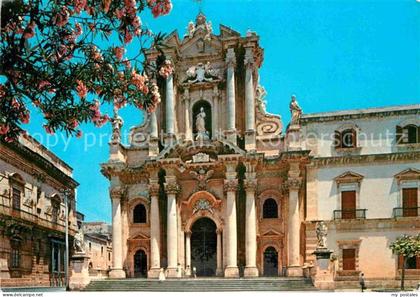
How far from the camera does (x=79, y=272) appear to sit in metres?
16.2

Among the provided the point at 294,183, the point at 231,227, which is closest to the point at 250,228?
the point at 231,227

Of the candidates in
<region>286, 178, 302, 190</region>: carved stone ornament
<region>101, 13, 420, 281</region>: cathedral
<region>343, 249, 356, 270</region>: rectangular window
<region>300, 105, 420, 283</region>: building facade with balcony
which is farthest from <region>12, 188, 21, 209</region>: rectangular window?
<region>343, 249, 356, 270</region>: rectangular window

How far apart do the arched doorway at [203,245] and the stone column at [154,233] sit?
1.45 m

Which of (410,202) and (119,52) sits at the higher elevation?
(119,52)

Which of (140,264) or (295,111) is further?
(140,264)

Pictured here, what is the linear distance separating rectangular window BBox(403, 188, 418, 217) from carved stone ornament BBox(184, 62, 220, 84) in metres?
7.93

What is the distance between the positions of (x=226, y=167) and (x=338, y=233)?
14.4 ft

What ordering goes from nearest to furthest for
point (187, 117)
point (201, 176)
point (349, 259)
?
point (349, 259), point (201, 176), point (187, 117)

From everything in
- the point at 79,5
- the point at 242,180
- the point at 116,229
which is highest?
the point at 79,5

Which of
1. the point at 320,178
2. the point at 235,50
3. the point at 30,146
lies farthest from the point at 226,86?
the point at 30,146

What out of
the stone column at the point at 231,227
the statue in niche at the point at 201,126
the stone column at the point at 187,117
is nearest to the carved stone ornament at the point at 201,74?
the stone column at the point at 187,117

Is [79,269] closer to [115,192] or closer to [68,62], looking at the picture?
[115,192]

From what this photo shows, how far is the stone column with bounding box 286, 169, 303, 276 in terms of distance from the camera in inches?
707

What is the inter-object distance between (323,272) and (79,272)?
725 centimetres
